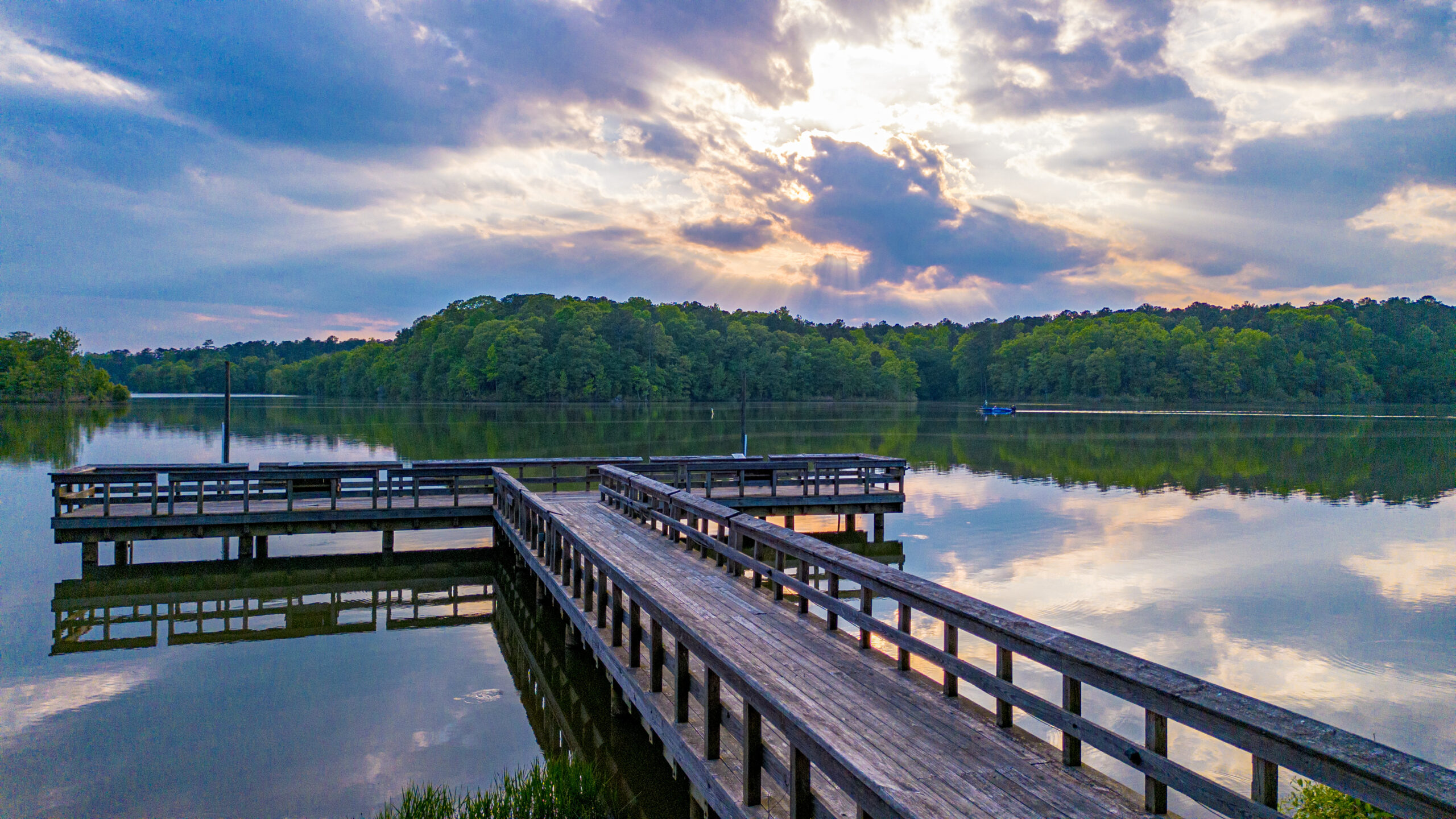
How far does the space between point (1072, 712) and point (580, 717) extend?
483 centimetres

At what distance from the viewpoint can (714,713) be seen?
15.7 ft

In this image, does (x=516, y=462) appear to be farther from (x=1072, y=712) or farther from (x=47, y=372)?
(x=47, y=372)

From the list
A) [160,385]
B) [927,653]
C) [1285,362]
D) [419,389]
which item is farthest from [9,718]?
[160,385]

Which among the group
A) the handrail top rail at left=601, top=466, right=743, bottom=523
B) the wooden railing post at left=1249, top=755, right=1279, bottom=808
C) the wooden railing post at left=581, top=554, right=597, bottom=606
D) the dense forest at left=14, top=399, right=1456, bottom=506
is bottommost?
the dense forest at left=14, top=399, right=1456, bottom=506

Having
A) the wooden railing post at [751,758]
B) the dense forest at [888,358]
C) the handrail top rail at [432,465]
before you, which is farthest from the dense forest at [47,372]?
the wooden railing post at [751,758]

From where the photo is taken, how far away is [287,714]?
25.5 feet

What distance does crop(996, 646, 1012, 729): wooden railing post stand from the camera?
15.5 ft

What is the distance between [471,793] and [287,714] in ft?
8.66

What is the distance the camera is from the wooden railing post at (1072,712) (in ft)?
14.0

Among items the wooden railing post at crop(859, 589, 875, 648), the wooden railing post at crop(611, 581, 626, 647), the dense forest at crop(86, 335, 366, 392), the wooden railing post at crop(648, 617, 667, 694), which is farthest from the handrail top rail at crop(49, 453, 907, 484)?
the dense forest at crop(86, 335, 366, 392)

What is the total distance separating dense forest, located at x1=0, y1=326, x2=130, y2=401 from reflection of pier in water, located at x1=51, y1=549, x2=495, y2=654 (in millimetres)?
90999

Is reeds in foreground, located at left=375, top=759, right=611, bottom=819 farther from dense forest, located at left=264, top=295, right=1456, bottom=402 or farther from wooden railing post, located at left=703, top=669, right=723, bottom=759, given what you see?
dense forest, located at left=264, top=295, right=1456, bottom=402

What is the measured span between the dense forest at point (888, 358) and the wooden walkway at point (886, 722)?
3763 inches

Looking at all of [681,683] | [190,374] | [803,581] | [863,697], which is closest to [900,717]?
[863,697]
